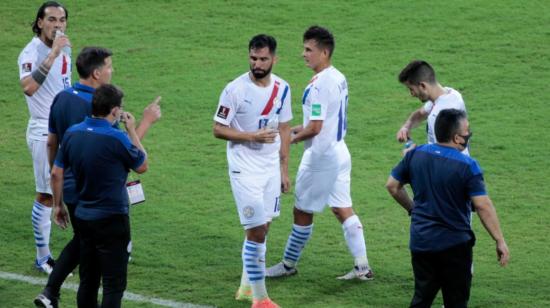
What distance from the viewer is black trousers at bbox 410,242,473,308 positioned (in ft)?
23.3

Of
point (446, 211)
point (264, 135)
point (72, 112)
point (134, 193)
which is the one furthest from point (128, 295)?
point (446, 211)

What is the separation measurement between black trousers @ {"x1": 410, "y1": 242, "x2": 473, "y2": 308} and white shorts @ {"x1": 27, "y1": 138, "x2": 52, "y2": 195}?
11.8 ft

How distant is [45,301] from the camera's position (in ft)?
26.3

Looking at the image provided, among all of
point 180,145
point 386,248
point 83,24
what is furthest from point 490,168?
point 83,24

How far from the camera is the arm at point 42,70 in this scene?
8.99m

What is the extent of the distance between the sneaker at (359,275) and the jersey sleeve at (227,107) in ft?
5.93

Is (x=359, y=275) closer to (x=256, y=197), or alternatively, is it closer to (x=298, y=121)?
(x=256, y=197)

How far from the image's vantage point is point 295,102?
1438 cm

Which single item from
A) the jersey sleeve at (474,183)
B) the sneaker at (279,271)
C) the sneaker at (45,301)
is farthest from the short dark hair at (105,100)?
the sneaker at (279,271)

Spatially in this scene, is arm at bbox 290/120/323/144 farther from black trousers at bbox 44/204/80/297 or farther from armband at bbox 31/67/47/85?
armband at bbox 31/67/47/85

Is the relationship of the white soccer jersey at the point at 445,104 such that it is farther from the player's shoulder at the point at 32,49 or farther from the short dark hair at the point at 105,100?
the player's shoulder at the point at 32,49

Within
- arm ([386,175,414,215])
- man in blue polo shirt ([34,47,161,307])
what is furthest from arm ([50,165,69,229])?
arm ([386,175,414,215])

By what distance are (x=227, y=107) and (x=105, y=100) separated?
52.1 inches

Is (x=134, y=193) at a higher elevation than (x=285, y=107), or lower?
lower
